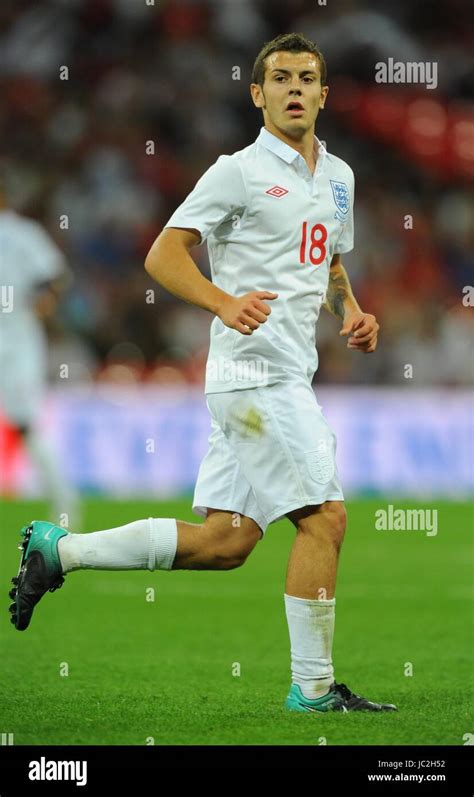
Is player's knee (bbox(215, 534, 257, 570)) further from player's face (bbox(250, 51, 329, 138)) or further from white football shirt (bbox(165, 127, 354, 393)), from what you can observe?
player's face (bbox(250, 51, 329, 138))

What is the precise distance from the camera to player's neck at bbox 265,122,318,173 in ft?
16.7

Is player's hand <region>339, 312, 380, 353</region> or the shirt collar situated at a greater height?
the shirt collar

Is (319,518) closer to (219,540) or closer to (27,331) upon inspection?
(219,540)

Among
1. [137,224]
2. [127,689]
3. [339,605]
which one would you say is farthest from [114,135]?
[127,689]

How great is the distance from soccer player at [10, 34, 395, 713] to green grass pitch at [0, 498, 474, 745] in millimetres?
339

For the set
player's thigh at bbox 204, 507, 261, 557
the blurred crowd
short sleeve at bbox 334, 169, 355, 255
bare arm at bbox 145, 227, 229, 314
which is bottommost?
player's thigh at bbox 204, 507, 261, 557

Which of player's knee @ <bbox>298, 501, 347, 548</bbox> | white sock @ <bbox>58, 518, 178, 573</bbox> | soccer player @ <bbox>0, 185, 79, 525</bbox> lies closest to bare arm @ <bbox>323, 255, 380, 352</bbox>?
player's knee @ <bbox>298, 501, 347, 548</bbox>

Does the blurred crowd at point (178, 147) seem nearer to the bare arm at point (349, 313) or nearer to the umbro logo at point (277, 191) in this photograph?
the bare arm at point (349, 313)

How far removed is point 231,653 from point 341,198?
2.27 metres

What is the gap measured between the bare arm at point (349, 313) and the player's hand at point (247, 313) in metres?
0.60

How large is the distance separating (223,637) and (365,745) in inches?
106

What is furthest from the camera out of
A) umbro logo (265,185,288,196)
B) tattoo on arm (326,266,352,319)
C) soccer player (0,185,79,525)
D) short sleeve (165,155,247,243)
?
soccer player (0,185,79,525)

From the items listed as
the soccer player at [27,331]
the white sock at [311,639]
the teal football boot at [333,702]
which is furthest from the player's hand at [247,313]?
the soccer player at [27,331]

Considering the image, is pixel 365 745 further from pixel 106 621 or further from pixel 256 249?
pixel 106 621
